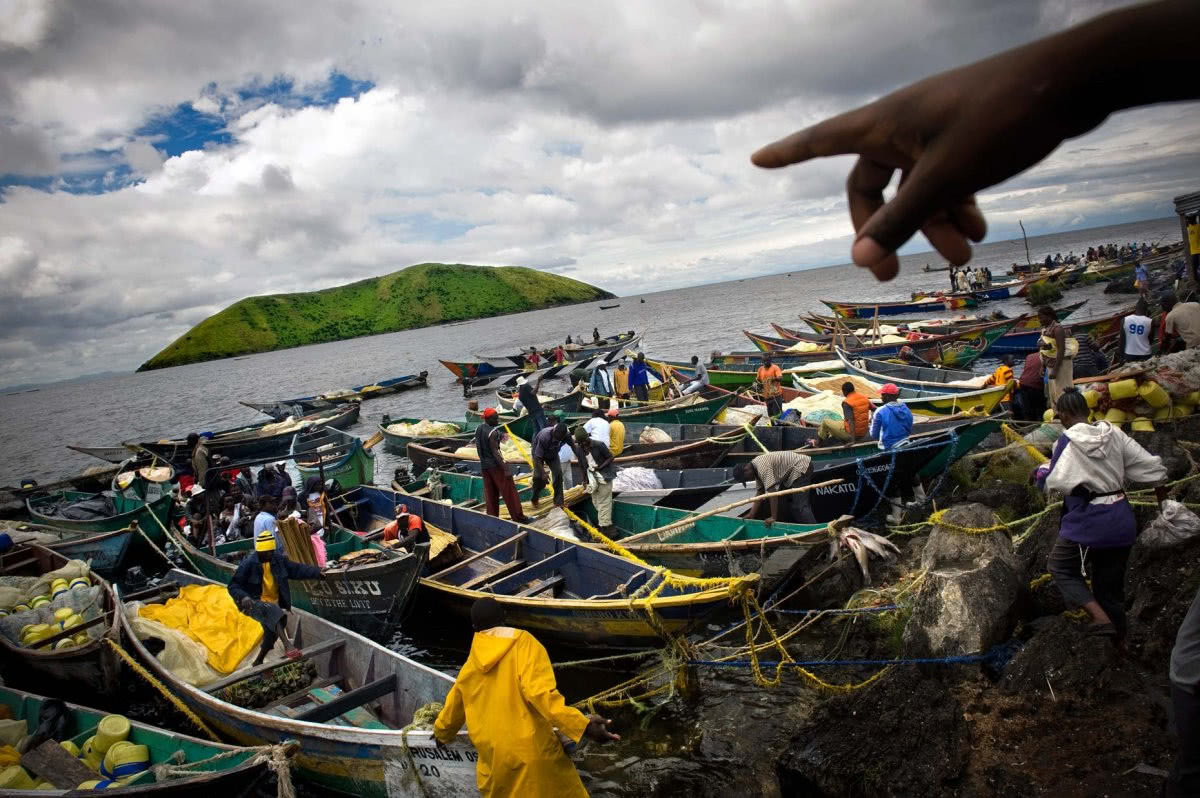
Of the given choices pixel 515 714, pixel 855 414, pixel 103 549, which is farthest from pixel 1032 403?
pixel 103 549

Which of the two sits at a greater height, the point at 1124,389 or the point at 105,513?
the point at 105,513

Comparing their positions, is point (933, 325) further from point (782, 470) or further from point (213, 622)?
point (213, 622)

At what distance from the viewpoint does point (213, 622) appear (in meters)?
9.29

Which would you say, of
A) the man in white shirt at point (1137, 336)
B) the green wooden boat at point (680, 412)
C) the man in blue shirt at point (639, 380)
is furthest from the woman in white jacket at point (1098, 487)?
the man in blue shirt at point (639, 380)

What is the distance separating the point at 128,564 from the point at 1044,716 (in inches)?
803

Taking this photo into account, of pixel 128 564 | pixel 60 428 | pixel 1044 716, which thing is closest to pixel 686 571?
pixel 1044 716

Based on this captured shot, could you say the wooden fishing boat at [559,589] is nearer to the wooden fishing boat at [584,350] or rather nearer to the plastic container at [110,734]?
the plastic container at [110,734]

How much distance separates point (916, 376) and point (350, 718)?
60.1ft

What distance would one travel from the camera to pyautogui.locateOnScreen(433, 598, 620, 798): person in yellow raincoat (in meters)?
4.07

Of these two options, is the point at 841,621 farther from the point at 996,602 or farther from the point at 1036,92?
the point at 1036,92

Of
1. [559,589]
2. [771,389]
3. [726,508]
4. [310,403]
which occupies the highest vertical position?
[310,403]

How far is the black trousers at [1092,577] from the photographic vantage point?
511 centimetres

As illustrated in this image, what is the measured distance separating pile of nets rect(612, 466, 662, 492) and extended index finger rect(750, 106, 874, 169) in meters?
11.5

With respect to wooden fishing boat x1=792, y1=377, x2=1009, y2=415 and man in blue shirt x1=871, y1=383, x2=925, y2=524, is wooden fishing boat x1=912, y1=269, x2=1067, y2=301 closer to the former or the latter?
wooden fishing boat x1=792, y1=377, x2=1009, y2=415
